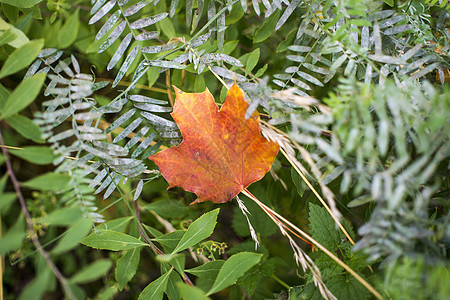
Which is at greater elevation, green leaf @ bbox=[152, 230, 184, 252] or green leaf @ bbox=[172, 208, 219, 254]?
green leaf @ bbox=[172, 208, 219, 254]

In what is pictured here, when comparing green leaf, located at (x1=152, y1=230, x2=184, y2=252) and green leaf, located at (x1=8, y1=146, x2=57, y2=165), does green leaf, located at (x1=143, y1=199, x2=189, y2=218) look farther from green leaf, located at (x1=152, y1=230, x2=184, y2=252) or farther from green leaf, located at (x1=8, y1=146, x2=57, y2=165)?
green leaf, located at (x1=8, y1=146, x2=57, y2=165)

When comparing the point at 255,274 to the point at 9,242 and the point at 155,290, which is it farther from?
the point at 9,242

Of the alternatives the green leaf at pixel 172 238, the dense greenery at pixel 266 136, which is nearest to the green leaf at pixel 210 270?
the dense greenery at pixel 266 136

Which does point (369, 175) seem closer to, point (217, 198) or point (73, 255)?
point (217, 198)

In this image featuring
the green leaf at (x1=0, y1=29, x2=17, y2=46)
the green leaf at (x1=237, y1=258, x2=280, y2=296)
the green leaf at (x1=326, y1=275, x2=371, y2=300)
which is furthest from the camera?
the green leaf at (x1=237, y1=258, x2=280, y2=296)

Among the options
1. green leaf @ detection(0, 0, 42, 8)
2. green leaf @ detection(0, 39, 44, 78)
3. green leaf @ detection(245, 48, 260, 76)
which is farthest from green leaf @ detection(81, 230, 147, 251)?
green leaf @ detection(0, 0, 42, 8)

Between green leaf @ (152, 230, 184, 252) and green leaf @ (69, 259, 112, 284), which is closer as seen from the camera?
green leaf @ (69, 259, 112, 284)
